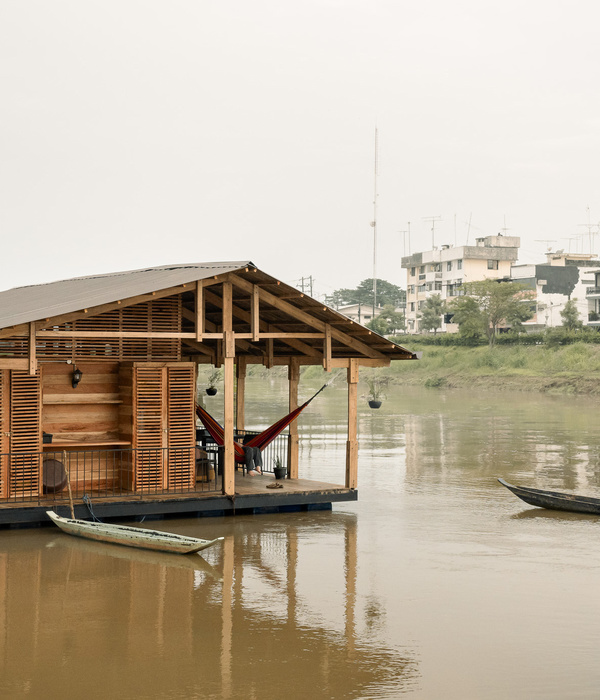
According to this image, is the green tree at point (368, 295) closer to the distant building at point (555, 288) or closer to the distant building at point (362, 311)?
the distant building at point (362, 311)

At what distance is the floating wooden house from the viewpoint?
13531mm

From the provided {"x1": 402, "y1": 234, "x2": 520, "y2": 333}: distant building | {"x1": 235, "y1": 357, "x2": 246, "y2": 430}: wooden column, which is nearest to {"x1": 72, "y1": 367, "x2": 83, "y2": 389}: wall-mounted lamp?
{"x1": 235, "y1": 357, "x2": 246, "y2": 430}: wooden column

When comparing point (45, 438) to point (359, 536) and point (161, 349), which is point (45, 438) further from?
point (359, 536)

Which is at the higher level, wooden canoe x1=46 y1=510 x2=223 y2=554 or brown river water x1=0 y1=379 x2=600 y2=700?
wooden canoe x1=46 y1=510 x2=223 y2=554

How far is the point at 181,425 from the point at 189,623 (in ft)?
18.9

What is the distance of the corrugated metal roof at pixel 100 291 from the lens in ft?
43.0

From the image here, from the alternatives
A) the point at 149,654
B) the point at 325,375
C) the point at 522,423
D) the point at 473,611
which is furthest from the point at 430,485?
the point at 325,375

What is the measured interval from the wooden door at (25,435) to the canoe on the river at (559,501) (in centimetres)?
707

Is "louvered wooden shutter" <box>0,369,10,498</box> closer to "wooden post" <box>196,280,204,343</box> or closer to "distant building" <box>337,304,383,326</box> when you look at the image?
"wooden post" <box>196,280,204,343</box>

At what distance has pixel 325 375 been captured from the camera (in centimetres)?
6216

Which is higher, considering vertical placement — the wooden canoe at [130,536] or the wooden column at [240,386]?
the wooden column at [240,386]

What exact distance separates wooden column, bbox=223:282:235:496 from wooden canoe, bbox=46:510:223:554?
1.88 m

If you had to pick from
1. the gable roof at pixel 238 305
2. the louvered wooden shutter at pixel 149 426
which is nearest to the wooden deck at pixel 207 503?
the louvered wooden shutter at pixel 149 426

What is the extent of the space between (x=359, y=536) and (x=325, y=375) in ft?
160
